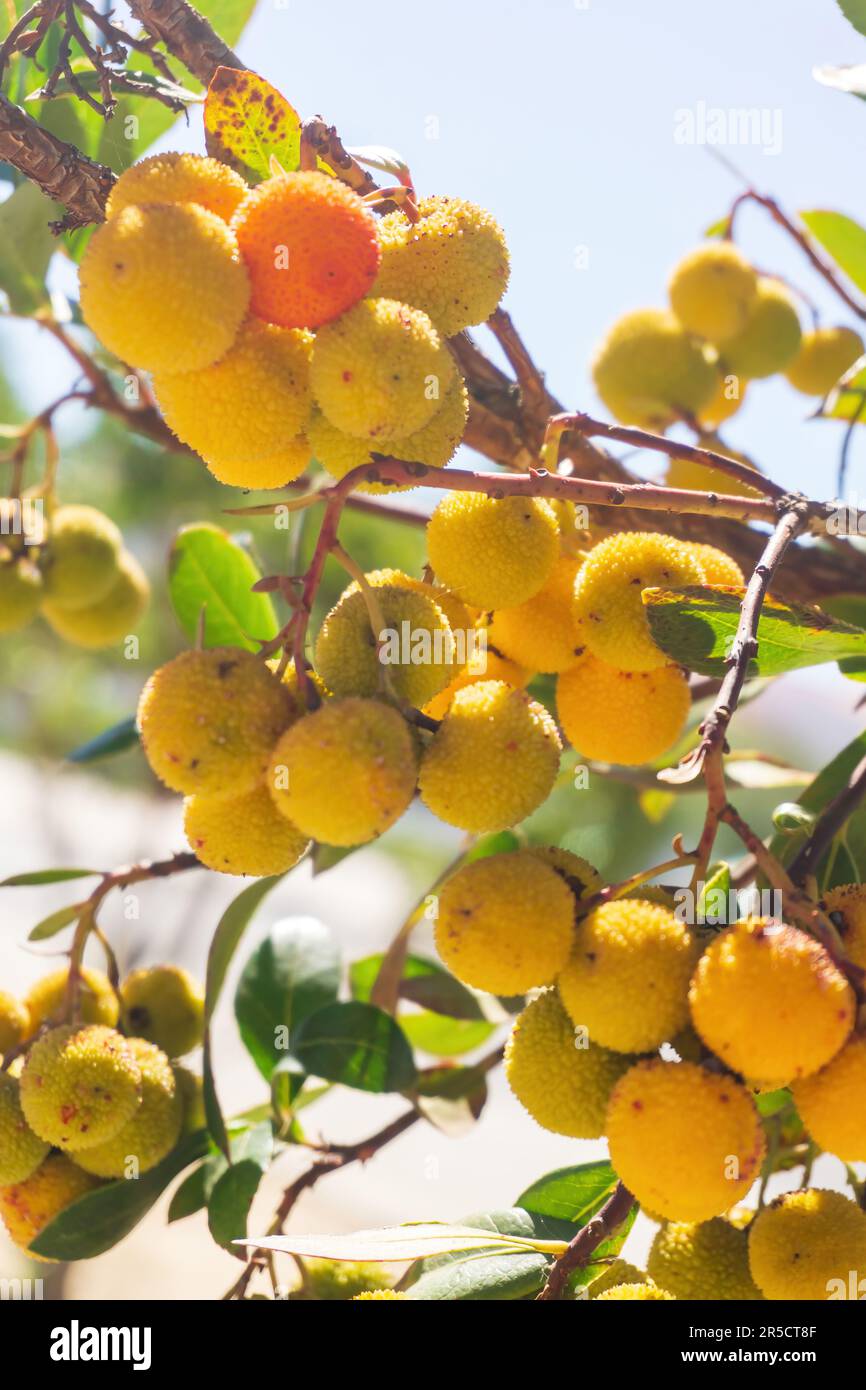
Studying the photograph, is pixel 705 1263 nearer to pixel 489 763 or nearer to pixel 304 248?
pixel 489 763

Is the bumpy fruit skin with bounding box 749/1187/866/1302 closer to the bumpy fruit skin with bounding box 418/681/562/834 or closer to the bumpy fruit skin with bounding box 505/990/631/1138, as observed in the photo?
the bumpy fruit skin with bounding box 505/990/631/1138

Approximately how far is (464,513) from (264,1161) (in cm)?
44

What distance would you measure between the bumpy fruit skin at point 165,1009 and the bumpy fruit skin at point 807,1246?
16.2 inches

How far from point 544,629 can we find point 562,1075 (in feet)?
0.75

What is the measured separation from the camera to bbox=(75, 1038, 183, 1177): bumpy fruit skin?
751mm

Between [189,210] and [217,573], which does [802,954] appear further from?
[217,573]

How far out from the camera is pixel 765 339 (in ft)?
3.84

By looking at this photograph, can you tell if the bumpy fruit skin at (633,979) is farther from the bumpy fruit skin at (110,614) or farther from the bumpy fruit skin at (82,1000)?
the bumpy fruit skin at (110,614)

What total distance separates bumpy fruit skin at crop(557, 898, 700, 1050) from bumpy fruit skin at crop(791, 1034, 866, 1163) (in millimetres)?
57

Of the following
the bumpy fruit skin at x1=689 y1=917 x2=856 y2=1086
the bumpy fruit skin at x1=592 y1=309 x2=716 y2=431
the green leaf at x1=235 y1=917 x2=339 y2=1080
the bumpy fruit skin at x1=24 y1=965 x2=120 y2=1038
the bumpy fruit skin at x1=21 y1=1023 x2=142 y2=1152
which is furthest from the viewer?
the bumpy fruit skin at x1=592 y1=309 x2=716 y2=431

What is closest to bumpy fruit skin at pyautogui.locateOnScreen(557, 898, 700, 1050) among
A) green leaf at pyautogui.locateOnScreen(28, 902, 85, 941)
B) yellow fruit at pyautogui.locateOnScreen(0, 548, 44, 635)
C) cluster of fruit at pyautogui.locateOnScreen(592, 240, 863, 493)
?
green leaf at pyautogui.locateOnScreen(28, 902, 85, 941)

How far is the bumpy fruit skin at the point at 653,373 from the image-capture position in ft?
3.74

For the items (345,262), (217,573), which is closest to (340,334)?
(345,262)

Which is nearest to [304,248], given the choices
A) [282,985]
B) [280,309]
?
[280,309]
